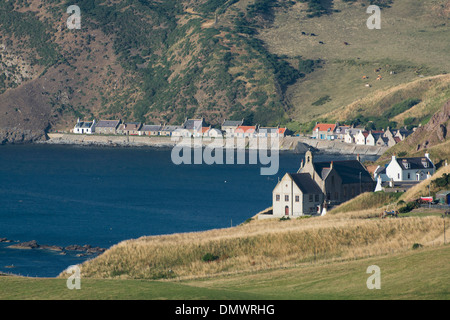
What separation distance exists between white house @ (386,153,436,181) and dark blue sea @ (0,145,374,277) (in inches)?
812

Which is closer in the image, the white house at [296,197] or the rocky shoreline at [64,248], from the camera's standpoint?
the white house at [296,197]

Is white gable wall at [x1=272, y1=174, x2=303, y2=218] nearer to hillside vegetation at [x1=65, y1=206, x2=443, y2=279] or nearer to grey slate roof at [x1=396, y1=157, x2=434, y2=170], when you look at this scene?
hillside vegetation at [x1=65, y1=206, x2=443, y2=279]

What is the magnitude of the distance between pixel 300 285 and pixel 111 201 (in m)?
93.7

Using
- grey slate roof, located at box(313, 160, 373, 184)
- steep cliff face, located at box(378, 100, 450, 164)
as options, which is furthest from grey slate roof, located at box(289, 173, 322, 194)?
steep cliff face, located at box(378, 100, 450, 164)

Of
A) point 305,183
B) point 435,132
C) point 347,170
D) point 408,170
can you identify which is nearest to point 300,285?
point 305,183

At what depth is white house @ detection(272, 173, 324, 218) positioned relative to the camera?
88.4 m

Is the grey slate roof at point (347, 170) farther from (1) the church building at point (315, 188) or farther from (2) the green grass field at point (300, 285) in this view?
(2) the green grass field at point (300, 285)

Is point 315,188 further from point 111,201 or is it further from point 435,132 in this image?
point 111,201

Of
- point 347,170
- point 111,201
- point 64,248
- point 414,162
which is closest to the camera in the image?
point 64,248

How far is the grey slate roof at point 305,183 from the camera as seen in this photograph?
8875 cm

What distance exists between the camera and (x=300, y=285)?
4506 centimetres

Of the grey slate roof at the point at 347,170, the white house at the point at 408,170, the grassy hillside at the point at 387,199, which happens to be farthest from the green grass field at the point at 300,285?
the white house at the point at 408,170

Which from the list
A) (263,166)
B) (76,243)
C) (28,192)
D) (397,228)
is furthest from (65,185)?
(397,228)
